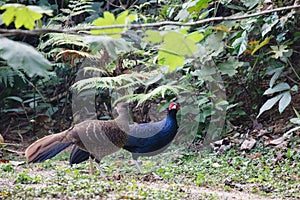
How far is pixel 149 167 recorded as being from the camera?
211 inches

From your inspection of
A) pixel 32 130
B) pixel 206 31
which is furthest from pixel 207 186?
pixel 32 130

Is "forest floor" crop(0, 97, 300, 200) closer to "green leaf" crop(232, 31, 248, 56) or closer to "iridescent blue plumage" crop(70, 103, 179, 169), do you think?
"iridescent blue plumage" crop(70, 103, 179, 169)

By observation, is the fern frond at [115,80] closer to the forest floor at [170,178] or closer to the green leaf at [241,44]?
the forest floor at [170,178]

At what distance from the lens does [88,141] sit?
4797 mm

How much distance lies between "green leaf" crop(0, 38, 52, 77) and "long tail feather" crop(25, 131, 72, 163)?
3.25 meters

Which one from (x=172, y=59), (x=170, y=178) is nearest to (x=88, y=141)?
(x=170, y=178)

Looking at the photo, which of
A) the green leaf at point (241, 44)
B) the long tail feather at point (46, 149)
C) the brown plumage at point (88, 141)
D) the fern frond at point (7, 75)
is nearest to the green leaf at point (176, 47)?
the brown plumage at point (88, 141)

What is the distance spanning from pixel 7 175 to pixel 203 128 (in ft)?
9.32

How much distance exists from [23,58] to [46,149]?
334 centimetres

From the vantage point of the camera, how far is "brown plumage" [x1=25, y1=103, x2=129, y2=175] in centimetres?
480

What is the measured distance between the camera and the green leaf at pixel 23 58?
1.66 meters

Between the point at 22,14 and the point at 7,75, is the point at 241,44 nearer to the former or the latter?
the point at 22,14

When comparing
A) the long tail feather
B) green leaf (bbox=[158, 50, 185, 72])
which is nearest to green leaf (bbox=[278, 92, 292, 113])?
the long tail feather

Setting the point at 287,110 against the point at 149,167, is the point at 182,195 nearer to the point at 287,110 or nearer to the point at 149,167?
the point at 149,167
